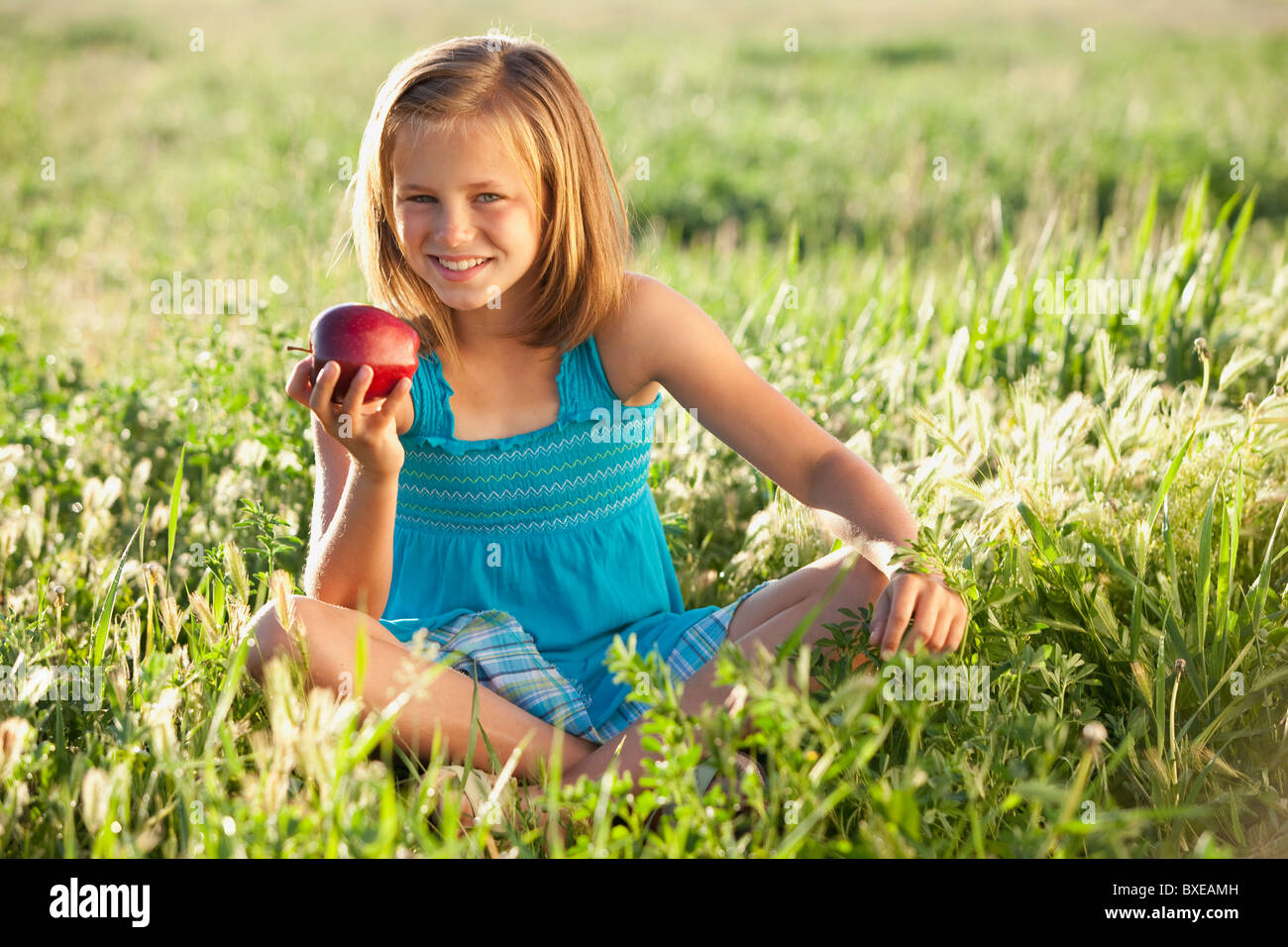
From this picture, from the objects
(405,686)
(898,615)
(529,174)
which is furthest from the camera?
(529,174)

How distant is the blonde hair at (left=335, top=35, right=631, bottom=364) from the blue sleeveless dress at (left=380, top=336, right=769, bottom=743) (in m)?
0.09

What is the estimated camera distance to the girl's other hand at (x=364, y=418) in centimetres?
201

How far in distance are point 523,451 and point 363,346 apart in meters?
0.48

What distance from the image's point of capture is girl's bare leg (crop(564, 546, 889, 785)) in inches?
84.8

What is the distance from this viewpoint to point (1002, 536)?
2.32 meters

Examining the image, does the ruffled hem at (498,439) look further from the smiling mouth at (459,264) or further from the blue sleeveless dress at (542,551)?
the smiling mouth at (459,264)

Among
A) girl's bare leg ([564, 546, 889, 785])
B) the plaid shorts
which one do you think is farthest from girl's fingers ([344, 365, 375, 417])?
girl's bare leg ([564, 546, 889, 785])

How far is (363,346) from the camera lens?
205 cm

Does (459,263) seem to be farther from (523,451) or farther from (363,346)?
(523,451)

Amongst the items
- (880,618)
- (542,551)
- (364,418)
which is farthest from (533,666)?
(880,618)

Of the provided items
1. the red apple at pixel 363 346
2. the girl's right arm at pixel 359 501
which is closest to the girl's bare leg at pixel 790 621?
the girl's right arm at pixel 359 501
